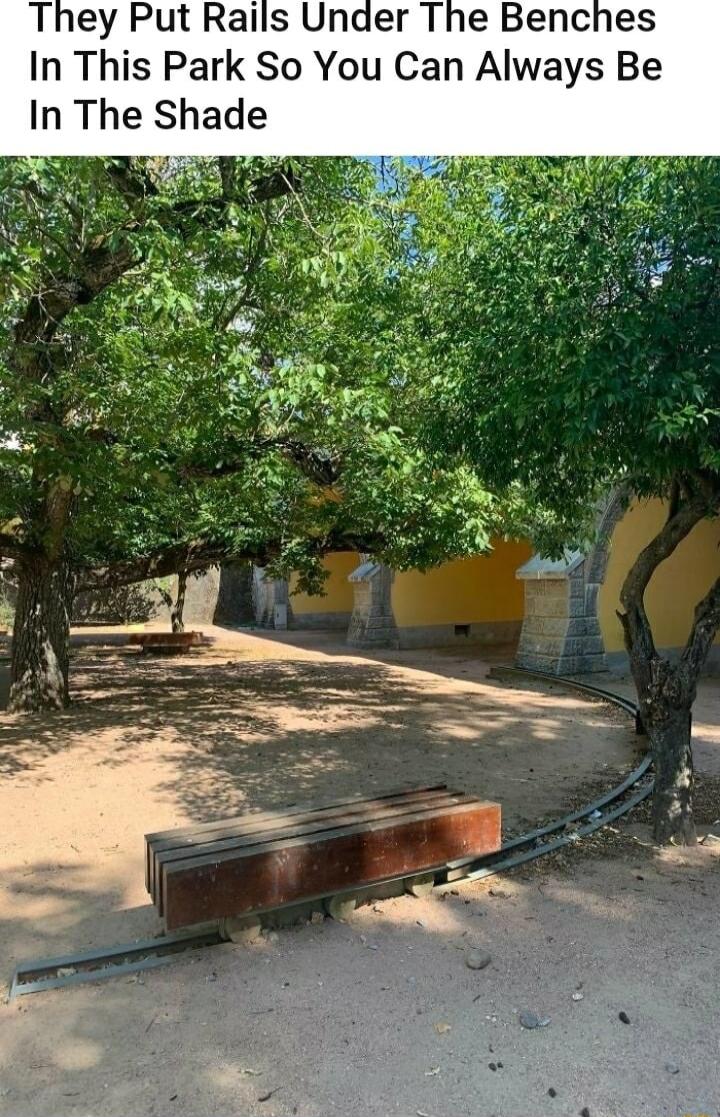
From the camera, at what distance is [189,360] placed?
5805 millimetres

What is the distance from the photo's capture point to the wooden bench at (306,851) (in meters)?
3.25

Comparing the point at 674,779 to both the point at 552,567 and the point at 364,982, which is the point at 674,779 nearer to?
the point at 364,982

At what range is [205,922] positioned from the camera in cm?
335

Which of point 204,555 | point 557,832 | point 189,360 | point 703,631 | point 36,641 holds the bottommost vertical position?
point 557,832

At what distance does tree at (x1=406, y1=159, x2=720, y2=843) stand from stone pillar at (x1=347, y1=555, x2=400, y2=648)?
13.3 metres

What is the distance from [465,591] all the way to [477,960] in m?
16.9

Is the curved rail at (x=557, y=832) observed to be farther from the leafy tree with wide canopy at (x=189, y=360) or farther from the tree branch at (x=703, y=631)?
the leafy tree with wide canopy at (x=189, y=360)

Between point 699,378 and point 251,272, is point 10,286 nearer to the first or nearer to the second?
point 251,272

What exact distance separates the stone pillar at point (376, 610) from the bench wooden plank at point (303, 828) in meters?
14.5

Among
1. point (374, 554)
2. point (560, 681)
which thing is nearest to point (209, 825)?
point (374, 554)

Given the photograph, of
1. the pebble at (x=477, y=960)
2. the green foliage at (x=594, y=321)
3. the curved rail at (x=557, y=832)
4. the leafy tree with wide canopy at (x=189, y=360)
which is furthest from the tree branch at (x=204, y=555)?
the pebble at (x=477, y=960)

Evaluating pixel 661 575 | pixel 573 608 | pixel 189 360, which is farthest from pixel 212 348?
pixel 661 575

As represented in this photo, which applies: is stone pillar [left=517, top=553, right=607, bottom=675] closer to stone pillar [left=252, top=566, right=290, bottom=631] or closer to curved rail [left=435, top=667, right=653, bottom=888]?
curved rail [left=435, top=667, right=653, bottom=888]

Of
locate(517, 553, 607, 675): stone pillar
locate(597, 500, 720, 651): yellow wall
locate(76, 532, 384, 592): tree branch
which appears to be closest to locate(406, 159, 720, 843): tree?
locate(76, 532, 384, 592): tree branch
